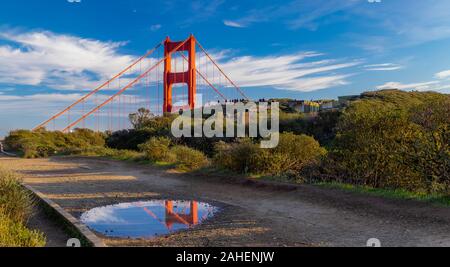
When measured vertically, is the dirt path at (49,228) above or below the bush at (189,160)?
below

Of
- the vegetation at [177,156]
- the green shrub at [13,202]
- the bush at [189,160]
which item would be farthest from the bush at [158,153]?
the green shrub at [13,202]

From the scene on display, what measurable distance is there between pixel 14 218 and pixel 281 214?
400 centimetres

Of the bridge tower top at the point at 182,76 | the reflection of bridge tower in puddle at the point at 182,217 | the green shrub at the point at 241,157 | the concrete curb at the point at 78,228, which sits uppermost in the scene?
the bridge tower top at the point at 182,76

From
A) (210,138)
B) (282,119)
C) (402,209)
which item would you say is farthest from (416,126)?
(282,119)

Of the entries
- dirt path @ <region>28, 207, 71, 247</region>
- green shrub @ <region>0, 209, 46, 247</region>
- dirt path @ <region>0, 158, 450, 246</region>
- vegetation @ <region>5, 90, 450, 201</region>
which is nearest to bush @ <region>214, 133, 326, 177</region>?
vegetation @ <region>5, 90, 450, 201</region>

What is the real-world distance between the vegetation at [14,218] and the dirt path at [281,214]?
0.90 metres

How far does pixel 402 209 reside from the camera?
662 cm

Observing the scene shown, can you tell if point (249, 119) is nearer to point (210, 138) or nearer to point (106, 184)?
point (210, 138)

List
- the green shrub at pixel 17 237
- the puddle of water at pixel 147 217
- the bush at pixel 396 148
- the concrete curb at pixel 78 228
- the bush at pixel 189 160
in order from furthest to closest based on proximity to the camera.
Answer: the bush at pixel 189 160 → the bush at pixel 396 148 → the puddle of water at pixel 147 217 → the concrete curb at pixel 78 228 → the green shrub at pixel 17 237

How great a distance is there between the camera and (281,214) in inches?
264

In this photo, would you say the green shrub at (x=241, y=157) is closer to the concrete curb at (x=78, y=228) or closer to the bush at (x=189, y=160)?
the bush at (x=189, y=160)

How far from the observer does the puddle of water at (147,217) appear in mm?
5801

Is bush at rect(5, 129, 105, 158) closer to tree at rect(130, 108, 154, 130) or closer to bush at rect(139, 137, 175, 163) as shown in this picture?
tree at rect(130, 108, 154, 130)

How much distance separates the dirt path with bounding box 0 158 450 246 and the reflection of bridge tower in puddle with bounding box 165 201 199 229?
367 millimetres
